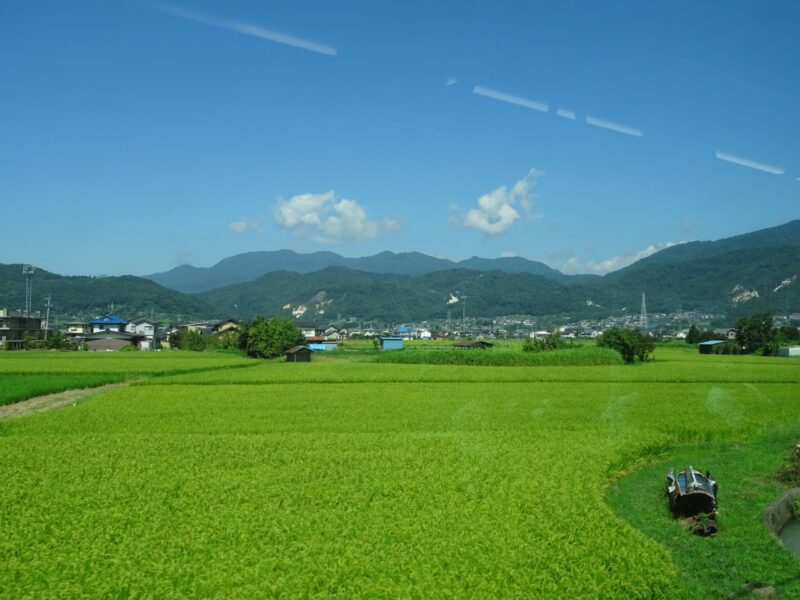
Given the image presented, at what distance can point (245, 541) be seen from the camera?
24.5 ft

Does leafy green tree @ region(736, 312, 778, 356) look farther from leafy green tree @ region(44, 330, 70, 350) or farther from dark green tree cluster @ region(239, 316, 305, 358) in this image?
leafy green tree @ region(44, 330, 70, 350)

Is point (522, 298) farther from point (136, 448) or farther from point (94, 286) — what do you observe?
point (136, 448)

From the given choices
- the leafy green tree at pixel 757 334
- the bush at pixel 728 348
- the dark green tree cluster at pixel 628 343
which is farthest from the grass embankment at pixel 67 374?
the leafy green tree at pixel 757 334

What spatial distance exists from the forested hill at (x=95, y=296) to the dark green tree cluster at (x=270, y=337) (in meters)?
101

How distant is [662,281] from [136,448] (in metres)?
133

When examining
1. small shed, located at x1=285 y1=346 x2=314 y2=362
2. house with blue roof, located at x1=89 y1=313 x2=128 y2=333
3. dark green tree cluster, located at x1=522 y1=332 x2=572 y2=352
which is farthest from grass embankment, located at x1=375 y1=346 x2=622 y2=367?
house with blue roof, located at x1=89 y1=313 x2=128 y2=333

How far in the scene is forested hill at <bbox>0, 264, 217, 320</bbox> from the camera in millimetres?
150125

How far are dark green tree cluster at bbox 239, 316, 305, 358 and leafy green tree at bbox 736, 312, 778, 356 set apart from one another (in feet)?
137

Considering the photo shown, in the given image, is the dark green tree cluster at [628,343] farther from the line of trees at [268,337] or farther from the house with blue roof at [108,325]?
the house with blue roof at [108,325]

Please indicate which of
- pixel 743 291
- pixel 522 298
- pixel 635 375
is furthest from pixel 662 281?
pixel 635 375

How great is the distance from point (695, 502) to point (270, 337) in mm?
53755

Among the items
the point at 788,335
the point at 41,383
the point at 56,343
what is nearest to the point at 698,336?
the point at 788,335

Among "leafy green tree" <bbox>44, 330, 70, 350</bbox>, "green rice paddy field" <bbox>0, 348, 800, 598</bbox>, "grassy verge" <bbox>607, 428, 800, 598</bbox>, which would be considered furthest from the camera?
"leafy green tree" <bbox>44, 330, 70, 350</bbox>

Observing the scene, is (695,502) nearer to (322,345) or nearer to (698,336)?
(322,345)
